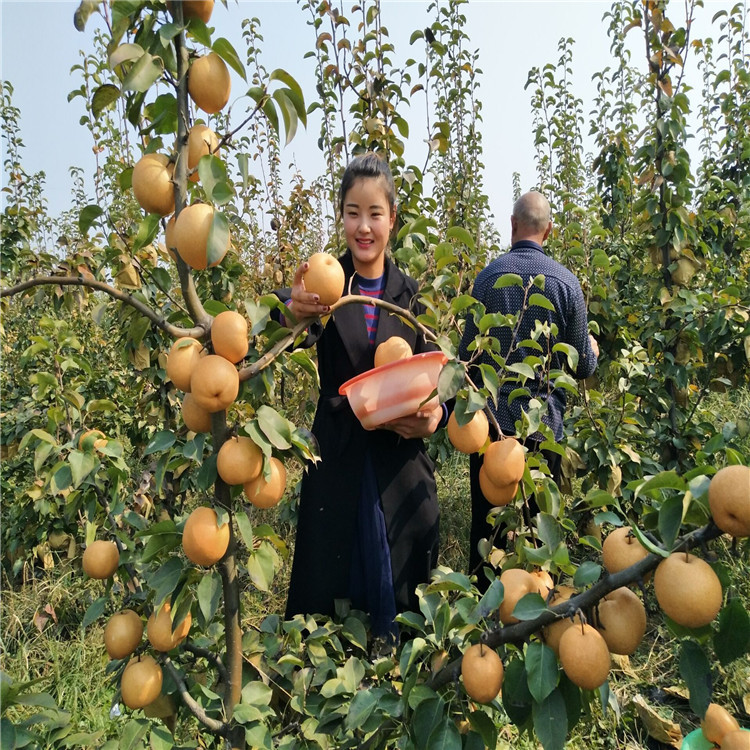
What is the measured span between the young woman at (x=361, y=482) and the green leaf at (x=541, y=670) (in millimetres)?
1116

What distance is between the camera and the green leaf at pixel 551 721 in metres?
0.83

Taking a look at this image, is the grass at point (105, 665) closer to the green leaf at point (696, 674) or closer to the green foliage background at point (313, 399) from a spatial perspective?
the green foliage background at point (313, 399)

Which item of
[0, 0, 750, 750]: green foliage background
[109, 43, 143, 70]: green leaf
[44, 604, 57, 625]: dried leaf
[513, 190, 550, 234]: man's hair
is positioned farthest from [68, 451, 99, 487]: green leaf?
[513, 190, 550, 234]: man's hair

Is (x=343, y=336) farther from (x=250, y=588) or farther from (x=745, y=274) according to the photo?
(x=745, y=274)

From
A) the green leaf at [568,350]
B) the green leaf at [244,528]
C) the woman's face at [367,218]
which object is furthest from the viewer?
the woman's face at [367,218]

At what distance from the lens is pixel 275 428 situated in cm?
101

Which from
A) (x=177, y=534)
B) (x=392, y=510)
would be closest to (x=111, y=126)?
(x=392, y=510)

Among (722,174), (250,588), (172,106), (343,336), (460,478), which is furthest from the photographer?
(722,174)

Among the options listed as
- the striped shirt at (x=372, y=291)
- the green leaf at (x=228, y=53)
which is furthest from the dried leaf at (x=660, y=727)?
the green leaf at (x=228, y=53)

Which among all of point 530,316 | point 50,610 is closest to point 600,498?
point 530,316

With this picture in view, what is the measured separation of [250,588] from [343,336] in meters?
1.76

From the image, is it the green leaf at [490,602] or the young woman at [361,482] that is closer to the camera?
the green leaf at [490,602]

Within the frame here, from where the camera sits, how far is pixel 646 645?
8.48ft

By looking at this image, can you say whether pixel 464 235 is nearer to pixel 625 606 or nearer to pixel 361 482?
pixel 625 606
